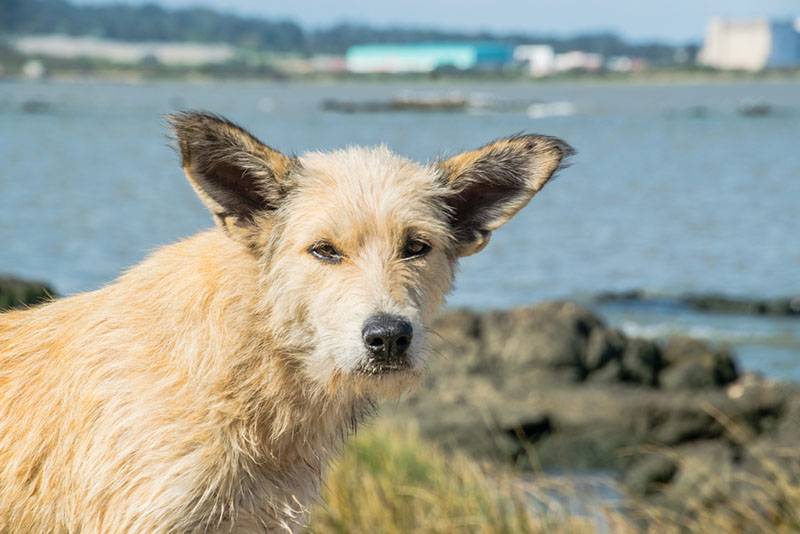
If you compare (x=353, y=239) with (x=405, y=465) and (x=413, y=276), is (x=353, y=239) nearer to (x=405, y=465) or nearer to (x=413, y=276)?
(x=413, y=276)

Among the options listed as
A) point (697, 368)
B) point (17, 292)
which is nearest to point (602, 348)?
point (697, 368)

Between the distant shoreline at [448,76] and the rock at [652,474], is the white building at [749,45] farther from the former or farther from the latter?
the rock at [652,474]

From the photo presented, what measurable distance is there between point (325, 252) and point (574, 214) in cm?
4441

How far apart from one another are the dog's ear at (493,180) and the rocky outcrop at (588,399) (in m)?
8.95

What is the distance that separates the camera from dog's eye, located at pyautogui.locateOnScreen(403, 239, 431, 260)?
544 cm

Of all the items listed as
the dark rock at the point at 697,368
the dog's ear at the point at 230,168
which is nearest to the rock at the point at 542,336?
the dark rock at the point at 697,368

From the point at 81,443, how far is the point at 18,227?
3895cm

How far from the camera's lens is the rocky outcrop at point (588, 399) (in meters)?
17.0

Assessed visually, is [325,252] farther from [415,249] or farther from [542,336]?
[542,336]

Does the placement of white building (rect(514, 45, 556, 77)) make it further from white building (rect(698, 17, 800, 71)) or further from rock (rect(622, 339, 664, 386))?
rock (rect(622, 339, 664, 386))

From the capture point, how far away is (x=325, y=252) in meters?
5.39

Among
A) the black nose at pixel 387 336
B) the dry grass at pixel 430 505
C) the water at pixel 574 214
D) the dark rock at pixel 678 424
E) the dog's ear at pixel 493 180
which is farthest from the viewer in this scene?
the water at pixel 574 214

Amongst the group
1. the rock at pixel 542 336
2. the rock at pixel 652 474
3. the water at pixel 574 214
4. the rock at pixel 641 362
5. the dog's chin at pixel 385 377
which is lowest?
the water at pixel 574 214

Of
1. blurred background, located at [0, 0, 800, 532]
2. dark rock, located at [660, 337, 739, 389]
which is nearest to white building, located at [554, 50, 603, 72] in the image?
blurred background, located at [0, 0, 800, 532]
